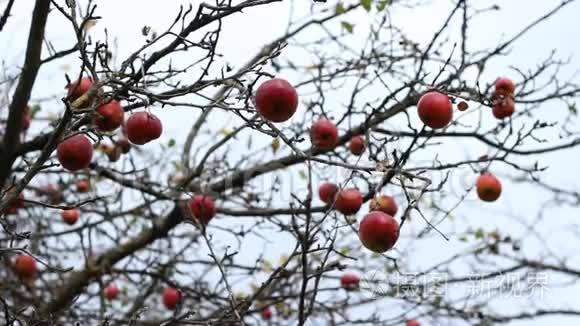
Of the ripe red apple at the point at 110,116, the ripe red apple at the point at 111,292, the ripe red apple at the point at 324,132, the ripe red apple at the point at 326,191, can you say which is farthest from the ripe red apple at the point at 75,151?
the ripe red apple at the point at 111,292

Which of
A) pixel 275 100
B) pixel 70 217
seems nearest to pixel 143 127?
pixel 275 100

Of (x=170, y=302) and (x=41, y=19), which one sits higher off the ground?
(x=170, y=302)

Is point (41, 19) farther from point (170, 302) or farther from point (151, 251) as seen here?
point (170, 302)

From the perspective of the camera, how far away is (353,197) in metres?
3.19

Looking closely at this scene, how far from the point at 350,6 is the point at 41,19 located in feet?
8.68

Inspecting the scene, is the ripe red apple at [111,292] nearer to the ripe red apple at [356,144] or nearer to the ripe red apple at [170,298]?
the ripe red apple at [170,298]

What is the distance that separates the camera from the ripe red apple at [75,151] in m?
2.15

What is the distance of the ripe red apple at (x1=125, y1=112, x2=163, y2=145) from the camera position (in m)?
2.32

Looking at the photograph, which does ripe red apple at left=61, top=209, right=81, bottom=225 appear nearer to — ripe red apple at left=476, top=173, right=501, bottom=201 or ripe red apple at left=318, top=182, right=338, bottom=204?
ripe red apple at left=318, top=182, right=338, bottom=204

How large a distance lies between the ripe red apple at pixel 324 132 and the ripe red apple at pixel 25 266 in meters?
2.40

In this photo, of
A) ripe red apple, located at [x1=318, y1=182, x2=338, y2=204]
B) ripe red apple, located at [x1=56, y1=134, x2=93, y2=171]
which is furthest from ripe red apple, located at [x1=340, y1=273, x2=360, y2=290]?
ripe red apple, located at [x1=56, y1=134, x2=93, y2=171]

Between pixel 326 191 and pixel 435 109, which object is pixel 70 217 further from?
pixel 435 109

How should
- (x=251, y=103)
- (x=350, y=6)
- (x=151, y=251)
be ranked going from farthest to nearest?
(x=151, y=251), (x=350, y=6), (x=251, y=103)

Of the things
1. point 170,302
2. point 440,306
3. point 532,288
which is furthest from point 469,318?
point 170,302
